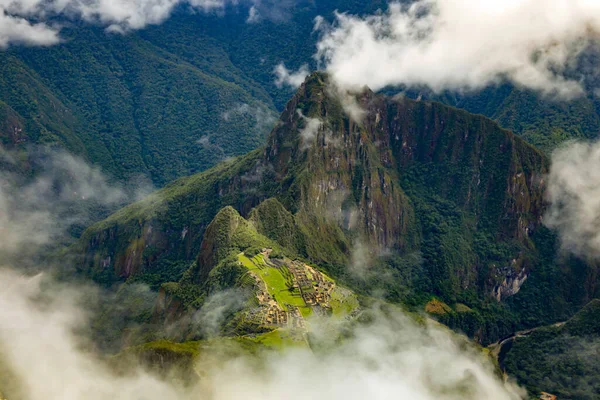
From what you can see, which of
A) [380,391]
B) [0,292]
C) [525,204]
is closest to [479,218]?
[525,204]

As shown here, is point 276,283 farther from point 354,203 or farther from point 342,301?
point 354,203

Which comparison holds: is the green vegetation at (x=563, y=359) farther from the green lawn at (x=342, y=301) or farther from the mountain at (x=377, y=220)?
the green lawn at (x=342, y=301)

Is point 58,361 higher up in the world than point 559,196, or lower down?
lower down

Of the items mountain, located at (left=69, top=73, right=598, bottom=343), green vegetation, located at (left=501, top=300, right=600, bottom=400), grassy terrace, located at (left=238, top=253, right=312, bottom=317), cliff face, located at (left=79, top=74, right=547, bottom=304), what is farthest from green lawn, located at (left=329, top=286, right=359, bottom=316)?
green vegetation, located at (left=501, top=300, right=600, bottom=400)

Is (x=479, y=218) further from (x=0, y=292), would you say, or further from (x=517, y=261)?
(x=0, y=292)

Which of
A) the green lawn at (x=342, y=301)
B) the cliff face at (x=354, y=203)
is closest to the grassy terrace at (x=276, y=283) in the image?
the green lawn at (x=342, y=301)
